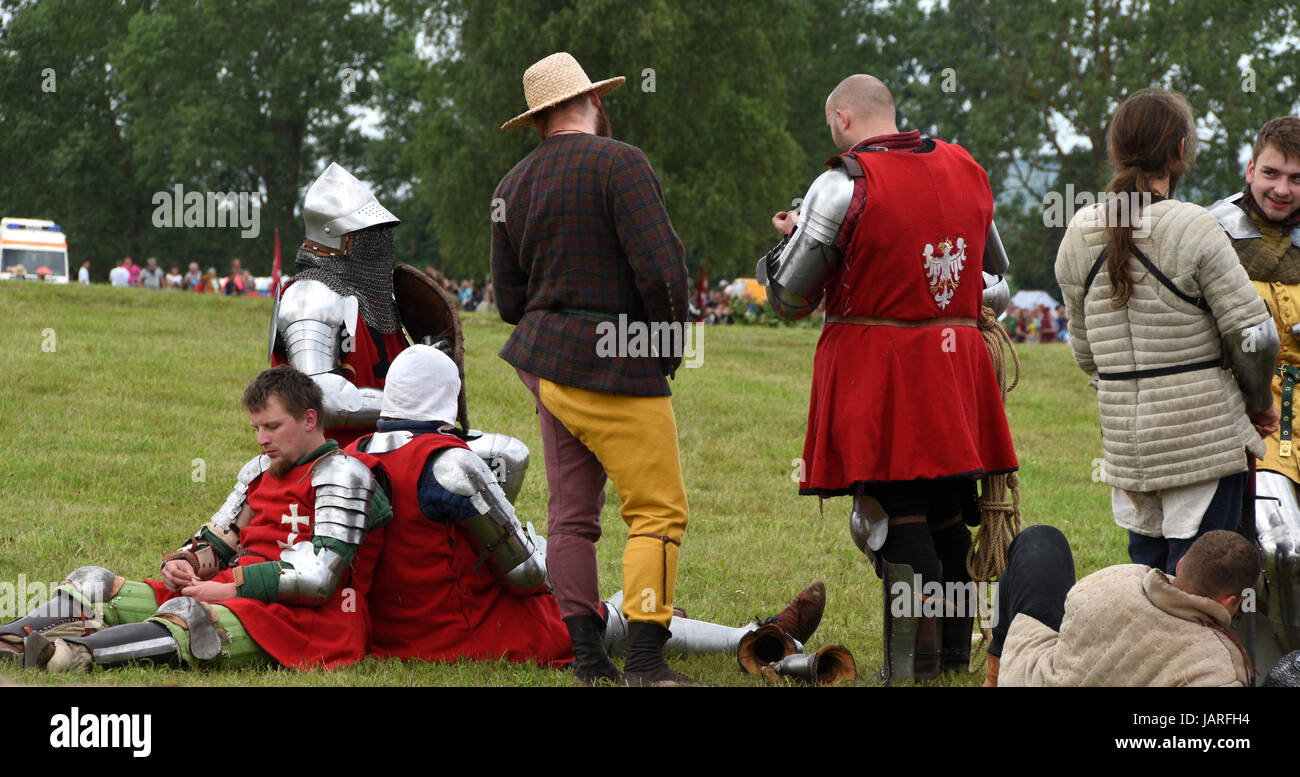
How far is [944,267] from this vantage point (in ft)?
15.2

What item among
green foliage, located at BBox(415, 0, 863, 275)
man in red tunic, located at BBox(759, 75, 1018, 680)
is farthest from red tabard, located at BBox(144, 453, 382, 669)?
green foliage, located at BBox(415, 0, 863, 275)

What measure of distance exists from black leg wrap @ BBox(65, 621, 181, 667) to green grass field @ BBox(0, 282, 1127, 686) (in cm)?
6

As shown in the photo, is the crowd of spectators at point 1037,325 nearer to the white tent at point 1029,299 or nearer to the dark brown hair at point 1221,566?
the white tent at point 1029,299

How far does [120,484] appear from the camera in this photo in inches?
381

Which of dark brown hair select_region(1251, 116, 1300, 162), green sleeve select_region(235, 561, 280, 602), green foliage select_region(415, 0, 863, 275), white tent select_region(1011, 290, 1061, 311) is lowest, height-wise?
green sleeve select_region(235, 561, 280, 602)

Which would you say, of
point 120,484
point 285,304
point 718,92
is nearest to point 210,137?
point 718,92

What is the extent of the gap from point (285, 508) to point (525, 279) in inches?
45.7

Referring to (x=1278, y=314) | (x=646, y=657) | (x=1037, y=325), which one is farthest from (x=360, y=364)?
(x=1037, y=325)

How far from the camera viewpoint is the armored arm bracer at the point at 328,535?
460 cm

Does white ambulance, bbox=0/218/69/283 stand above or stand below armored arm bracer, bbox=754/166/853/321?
above

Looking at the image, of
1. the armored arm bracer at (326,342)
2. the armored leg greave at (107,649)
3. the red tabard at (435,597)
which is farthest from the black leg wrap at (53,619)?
the armored arm bracer at (326,342)

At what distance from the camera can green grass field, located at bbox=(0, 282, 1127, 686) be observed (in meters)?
6.78

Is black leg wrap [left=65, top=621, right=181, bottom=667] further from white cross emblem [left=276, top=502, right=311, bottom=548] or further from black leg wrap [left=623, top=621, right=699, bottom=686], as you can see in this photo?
black leg wrap [left=623, top=621, right=699, bottom=686]

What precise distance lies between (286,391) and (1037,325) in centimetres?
3208
